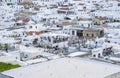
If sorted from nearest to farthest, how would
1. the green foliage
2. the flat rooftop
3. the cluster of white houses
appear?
the flat rooftop → the green foliage → the cluster of white houses

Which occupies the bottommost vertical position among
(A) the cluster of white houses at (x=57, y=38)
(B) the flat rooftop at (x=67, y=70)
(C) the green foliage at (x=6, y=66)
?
(A) the cluster of white houses at (x=57, y=38)

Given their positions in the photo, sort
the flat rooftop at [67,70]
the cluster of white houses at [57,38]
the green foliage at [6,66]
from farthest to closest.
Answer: the cluster of white houses at [57,38] → the green foliage at [6,66] → the flat rooftop at [67,70]

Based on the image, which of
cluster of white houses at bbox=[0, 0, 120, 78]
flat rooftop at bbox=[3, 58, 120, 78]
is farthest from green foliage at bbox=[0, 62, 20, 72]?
flat rooftop at bbox=[3, 58, 120, 78]

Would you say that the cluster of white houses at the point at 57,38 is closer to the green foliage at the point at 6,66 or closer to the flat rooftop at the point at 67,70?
the green foliage at the point at 6,66

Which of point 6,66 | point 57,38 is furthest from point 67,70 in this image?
point 57,38

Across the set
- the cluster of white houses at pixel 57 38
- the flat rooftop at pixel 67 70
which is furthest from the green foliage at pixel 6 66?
the flat rooftop at pixel 67 70

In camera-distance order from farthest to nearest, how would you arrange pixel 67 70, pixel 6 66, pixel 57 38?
pixel 57 38, pixel 6 66, pixel 67 70

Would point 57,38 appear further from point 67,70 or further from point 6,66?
point 67,70

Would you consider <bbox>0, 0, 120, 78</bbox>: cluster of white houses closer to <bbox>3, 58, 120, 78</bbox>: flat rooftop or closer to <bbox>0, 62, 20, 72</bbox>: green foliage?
<bbox>0, 62, 20, 72</bbox>: green foliage

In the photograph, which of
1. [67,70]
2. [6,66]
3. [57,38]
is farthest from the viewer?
[57,38]
